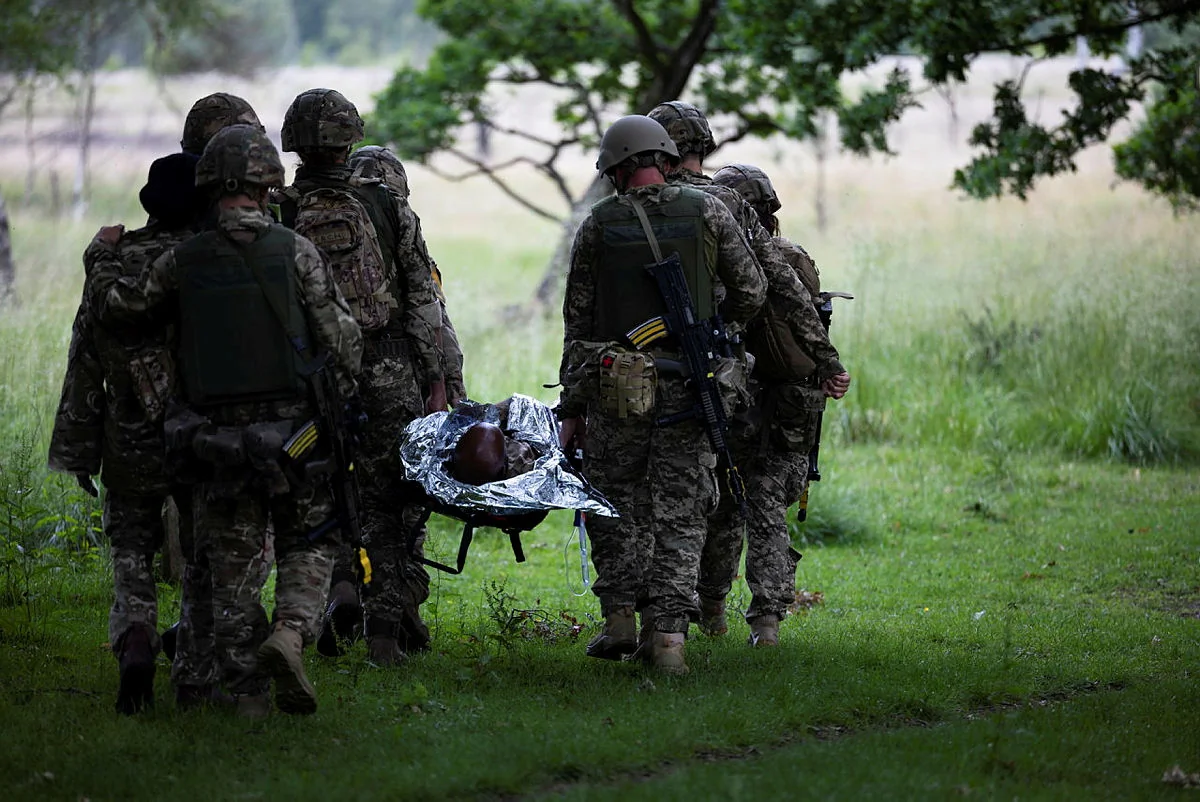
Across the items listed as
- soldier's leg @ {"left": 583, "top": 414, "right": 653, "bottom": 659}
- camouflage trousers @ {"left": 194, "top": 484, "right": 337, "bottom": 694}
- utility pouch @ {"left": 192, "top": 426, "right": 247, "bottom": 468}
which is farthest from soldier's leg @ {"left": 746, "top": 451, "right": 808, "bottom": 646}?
utility pouch @ {"left": 192, "top": 426, "right": 247, "bottom": 468}

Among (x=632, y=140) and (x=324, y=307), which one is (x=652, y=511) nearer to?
(x=632, y=140)

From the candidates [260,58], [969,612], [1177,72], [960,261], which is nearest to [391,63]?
[260,58]

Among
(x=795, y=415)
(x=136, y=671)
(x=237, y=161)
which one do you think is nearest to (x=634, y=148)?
(x=795, y=415)

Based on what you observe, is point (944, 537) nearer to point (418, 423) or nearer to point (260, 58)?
point (418, 423)

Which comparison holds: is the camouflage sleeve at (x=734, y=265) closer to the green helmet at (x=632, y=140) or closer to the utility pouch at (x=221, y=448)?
the green helmet at (x=632, y=140)

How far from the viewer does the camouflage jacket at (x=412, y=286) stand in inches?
247

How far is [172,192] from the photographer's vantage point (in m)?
5.50

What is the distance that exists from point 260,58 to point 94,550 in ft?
151

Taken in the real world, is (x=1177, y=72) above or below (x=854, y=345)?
above

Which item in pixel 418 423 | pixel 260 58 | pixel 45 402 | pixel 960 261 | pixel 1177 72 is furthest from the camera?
pixel 260 58

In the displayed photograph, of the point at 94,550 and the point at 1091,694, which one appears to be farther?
the point at 94,550

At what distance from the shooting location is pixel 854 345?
570 inches

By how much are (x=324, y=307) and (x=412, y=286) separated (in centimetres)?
109

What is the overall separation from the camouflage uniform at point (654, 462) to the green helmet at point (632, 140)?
161mm
